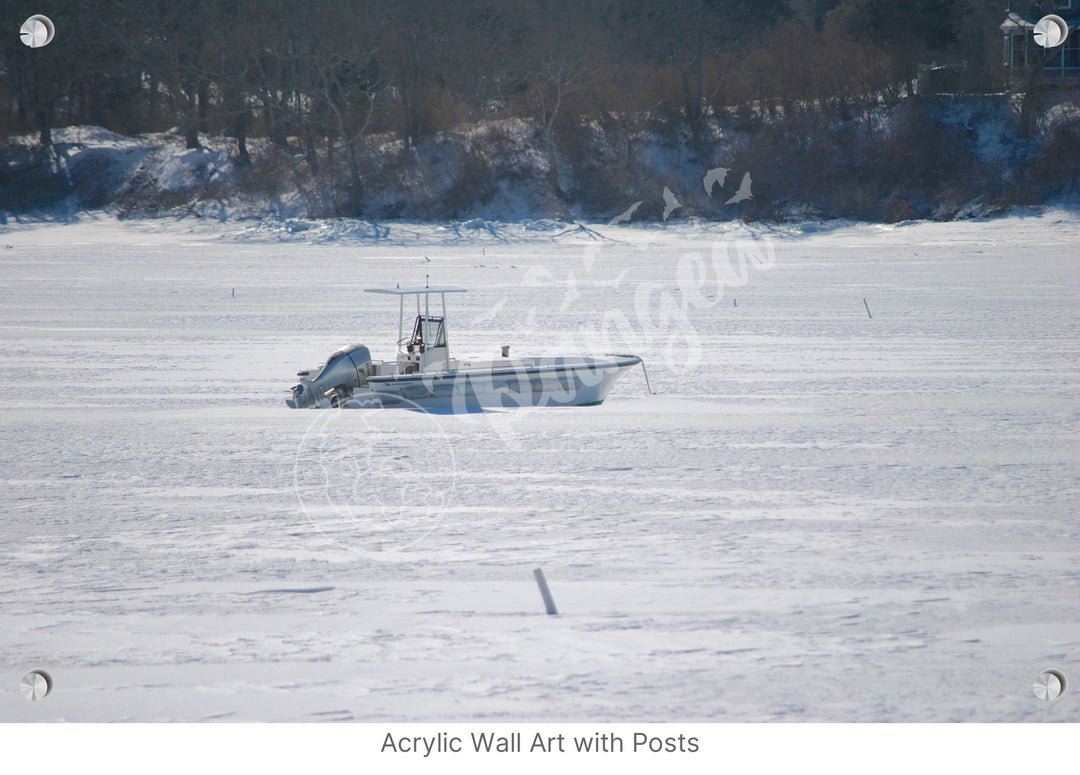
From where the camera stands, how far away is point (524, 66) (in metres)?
37.6

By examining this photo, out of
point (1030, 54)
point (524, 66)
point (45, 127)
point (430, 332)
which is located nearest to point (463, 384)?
point (430, 332)

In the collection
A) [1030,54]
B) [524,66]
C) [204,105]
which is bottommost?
[204,105]

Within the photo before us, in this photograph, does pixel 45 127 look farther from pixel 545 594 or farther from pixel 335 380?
pixel 545 594

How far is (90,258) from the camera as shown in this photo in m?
27.1

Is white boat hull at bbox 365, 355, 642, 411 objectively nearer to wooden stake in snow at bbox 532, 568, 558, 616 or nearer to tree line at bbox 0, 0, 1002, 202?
wooden stake in snow at bbox 532, 568, 558, 616

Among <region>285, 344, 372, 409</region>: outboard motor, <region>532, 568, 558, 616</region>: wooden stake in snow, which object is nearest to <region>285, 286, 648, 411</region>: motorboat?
<region>285, 344, 372, 409</region>: outboard motor

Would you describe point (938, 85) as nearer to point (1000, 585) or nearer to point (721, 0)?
point (721, 0)

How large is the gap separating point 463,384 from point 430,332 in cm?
148

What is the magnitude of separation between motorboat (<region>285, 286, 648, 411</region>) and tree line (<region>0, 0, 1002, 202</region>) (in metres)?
24.0

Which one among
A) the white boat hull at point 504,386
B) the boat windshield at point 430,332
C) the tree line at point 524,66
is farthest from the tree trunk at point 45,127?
the white boat hull at point 504,386

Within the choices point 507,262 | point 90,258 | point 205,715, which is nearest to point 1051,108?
point 507,262

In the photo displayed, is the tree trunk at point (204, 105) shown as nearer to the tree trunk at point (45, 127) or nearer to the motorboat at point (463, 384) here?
the tree trunk at point (45, 127)

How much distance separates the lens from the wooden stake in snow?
17.4ft

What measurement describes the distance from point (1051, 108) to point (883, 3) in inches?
269
